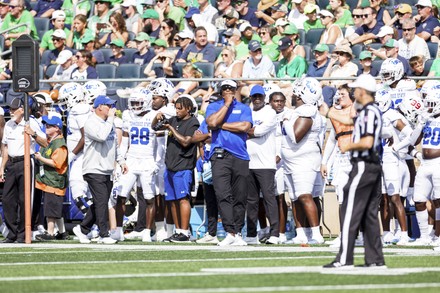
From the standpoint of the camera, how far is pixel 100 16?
24594 millimetres

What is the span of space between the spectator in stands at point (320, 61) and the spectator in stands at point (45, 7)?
8.34m

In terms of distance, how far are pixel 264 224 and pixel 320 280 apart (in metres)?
7.17

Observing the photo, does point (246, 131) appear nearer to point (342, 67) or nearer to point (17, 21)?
point (342, 67)

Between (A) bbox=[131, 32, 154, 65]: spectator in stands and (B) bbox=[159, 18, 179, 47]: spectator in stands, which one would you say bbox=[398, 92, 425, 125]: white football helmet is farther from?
(B) bbox=[159, 18, 179, 47]: spectator in stands

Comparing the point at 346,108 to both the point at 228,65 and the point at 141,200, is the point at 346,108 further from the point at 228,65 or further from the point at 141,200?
Result: the point at 228,65

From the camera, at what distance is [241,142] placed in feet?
51.4

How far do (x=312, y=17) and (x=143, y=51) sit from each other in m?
3.15

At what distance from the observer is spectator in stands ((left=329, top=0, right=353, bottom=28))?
21.2 metres

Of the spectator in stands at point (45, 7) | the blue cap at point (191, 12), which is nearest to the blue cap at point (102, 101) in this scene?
the blue cap at point (191, 12)

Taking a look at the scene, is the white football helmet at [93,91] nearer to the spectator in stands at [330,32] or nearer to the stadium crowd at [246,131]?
the stadium crowd at [246,131]

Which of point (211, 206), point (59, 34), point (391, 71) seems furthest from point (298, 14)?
point (211, 206)

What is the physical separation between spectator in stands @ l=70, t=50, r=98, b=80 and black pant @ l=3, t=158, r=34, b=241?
4259mm


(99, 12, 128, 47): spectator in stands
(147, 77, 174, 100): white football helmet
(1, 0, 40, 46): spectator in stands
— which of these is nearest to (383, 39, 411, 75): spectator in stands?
(147, 77, 174, 100): white football helmet

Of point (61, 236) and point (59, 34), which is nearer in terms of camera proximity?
point (61, 236)
